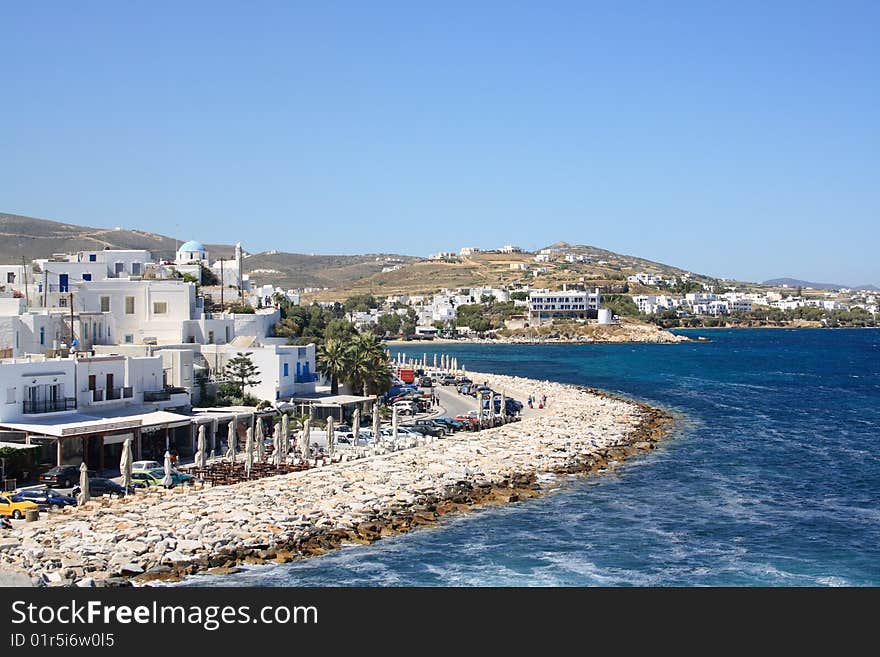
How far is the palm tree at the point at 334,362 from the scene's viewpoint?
52531 millimetres

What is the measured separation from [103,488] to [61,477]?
78.1 inches

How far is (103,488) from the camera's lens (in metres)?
30.7

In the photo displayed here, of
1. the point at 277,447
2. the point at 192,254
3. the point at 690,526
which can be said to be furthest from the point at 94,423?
the point at 192,254

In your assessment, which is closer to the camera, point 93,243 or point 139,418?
point 139,418

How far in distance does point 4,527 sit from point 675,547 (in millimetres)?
19395

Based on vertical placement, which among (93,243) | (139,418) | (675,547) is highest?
(93,243)

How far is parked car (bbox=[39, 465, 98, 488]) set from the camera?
31.5 metres

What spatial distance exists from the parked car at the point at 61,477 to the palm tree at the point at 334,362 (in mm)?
21273

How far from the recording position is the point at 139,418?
36.6 metres

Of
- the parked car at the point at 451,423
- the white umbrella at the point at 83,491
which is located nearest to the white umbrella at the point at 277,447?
the white umbrella at the point at 83,491
